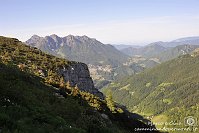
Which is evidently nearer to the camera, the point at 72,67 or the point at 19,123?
the point at 19,123

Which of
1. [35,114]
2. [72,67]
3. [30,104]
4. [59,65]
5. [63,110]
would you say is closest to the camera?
[35,114]

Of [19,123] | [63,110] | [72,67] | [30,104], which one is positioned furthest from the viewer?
[72,67]

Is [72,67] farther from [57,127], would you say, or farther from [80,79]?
[57,127]

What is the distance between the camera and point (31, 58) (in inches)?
3049

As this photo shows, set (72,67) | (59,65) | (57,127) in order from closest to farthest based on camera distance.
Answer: (57,127), (59,65), (72,67)

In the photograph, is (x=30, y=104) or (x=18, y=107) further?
(x=30, y=104)

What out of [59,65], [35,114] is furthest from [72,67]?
[35,114]

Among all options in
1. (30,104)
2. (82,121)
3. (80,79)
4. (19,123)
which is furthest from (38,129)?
(80,79)

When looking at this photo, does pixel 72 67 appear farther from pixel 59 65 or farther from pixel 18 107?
pixel 18 107

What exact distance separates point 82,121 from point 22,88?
6593 millimetres

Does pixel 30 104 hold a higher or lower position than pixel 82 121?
higher

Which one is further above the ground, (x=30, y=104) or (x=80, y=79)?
(x=30, y=104)

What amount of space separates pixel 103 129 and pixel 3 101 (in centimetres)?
886

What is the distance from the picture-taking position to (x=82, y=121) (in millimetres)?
24672
